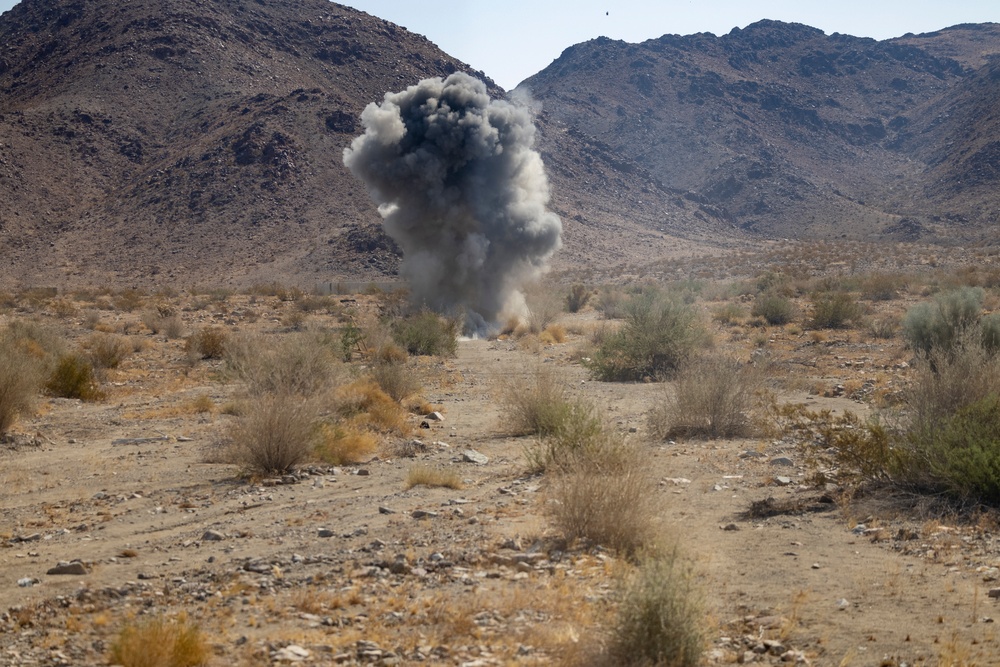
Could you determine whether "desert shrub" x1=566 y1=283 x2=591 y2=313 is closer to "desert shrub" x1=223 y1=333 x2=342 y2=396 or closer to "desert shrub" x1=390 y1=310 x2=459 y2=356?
"desert shrub" x1=390 y1=310 x2=459 y2=356

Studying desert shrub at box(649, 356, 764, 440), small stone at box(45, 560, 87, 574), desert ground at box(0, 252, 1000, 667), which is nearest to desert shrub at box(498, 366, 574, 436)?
desert ground at box(0, 252, 1000, 667)

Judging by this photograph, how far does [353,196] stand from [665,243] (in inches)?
1027

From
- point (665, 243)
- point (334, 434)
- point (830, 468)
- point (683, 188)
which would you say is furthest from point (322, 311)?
point (683, 188)

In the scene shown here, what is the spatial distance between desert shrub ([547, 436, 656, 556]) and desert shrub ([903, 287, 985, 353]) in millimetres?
12087

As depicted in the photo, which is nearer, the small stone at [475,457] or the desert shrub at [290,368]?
the small stone at [475,457]

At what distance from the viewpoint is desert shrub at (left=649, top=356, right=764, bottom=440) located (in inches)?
526

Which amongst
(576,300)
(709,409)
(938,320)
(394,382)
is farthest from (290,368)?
(576,300)

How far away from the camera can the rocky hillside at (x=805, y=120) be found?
301ft

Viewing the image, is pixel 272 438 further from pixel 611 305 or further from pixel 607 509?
pixel 611 305

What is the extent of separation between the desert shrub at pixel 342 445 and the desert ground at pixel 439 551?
0.08 metres

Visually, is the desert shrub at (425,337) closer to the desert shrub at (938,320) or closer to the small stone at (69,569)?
the desert shrub at (938,320)

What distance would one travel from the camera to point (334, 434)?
1297 centimetres

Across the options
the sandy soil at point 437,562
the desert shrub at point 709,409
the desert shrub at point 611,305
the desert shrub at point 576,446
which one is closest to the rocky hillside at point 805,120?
the desert shrub at point 611,305

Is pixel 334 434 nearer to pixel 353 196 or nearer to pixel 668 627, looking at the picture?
pixel 668 627
